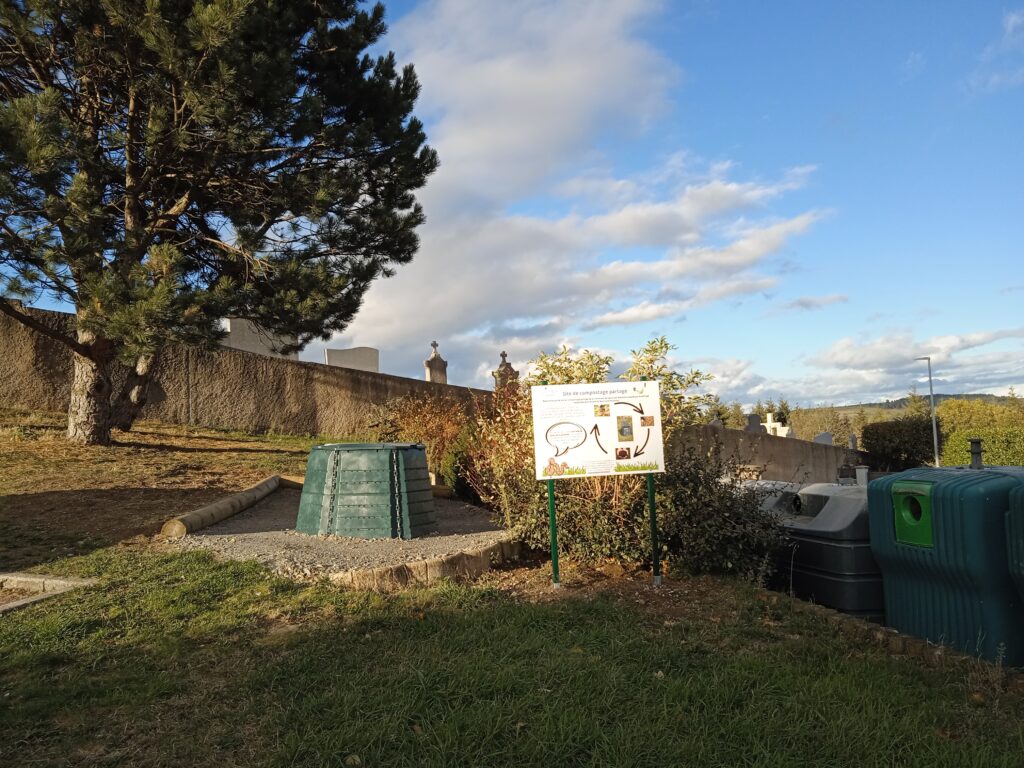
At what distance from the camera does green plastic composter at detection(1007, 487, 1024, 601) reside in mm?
4105

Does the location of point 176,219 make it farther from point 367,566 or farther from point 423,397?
point 367,566

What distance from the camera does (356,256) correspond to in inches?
484

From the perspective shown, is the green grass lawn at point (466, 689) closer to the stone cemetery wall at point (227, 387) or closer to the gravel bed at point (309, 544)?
the gravel bed at point (309, 544)

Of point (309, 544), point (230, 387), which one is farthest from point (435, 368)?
point (309, 544)

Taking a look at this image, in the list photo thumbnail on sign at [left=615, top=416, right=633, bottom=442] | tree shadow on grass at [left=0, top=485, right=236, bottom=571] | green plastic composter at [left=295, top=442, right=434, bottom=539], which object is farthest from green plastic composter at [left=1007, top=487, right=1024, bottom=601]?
tree shadow on grass at [left=0, top=485, right=236, bottom=571]

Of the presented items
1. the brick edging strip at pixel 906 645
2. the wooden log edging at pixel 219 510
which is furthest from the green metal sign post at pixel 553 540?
the wooden log edging at pixel 219 510

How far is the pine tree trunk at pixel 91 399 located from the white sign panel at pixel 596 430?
8.81 meters

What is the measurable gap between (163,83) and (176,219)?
2.66m

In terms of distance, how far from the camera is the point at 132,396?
42.1 feet

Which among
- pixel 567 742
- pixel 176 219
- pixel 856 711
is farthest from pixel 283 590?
pixel 176 219

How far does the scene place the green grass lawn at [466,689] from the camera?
2.93 meters

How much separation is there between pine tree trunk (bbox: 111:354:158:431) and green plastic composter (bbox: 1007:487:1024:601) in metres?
11.7

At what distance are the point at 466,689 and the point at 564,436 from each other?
2.45 m

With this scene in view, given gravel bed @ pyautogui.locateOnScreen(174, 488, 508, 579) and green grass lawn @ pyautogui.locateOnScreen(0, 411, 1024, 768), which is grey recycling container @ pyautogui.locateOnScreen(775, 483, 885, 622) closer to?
green grass lawn @ pyautogui.locateOnScreen(0, 411, 1024, 768)
